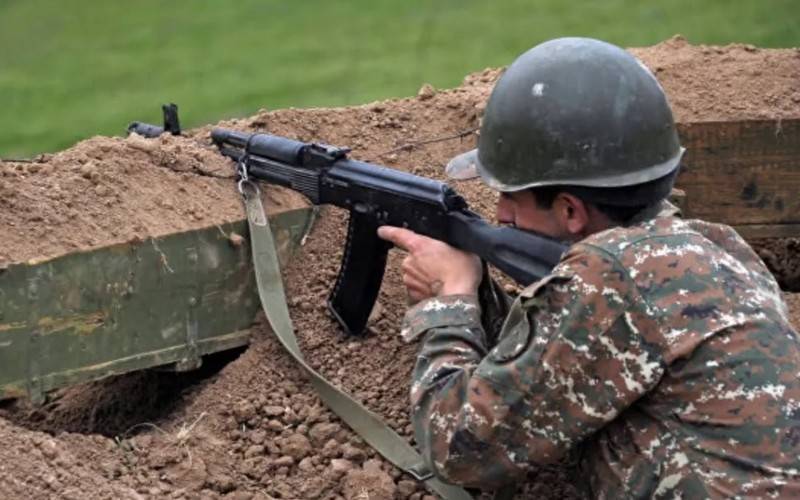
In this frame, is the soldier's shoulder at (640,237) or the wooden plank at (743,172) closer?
the soldier's shoulder at (640,237)

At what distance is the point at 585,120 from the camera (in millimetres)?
3215

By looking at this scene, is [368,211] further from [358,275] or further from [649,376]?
[649,376]

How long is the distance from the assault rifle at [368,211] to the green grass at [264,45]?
6774 millimetres

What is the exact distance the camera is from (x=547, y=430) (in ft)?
10.1

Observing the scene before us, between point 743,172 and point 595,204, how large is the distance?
2.80 m

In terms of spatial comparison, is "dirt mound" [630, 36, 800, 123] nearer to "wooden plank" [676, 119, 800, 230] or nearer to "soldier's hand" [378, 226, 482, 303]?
"wooden plank" [676, 119, 800, 230]

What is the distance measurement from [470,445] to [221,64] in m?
10.6

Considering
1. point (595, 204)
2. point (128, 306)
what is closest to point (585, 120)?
point (595, 204)

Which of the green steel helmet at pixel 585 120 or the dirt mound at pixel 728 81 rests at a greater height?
the green steel helmet at pixel 585 120

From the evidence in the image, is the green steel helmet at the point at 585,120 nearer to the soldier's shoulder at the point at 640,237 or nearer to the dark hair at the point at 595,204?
the dark hair at the point at 595,204

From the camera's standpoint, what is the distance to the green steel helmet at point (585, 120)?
10.5 ft

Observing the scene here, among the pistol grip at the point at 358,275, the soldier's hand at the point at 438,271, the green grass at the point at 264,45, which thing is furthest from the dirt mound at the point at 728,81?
the green grass at the point at 264,45

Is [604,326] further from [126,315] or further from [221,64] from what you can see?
[221,64]

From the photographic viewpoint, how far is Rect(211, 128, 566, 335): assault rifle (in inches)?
137
